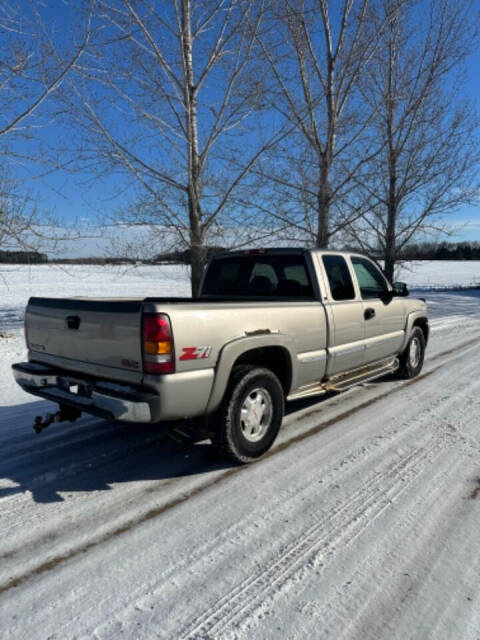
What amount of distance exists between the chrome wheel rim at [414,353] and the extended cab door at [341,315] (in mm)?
1685

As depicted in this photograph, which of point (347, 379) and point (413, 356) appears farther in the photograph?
point (413, 356)

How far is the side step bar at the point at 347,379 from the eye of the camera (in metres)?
4.55

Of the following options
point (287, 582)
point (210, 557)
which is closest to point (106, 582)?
Result: point (210, 557)

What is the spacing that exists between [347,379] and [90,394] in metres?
2.85

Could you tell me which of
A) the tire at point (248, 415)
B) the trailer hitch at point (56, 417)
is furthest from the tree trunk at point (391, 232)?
the trailer hitch at point (56, 417)

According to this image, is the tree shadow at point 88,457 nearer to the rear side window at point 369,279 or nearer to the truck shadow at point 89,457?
the truck shadow at point 89,457

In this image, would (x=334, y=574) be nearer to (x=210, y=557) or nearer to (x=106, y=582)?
(x=210, y=557)

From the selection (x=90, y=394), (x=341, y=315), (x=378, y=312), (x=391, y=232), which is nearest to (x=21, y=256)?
(x=90, y=394)

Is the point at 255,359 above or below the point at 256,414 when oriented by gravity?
above

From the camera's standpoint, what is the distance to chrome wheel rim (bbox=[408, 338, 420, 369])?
6.66 m

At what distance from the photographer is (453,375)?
6871 mm

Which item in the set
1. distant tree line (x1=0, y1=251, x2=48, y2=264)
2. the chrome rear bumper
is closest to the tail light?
the chrome rear bumper

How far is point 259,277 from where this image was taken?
5141 millimetres

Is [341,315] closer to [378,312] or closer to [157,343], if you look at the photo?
[378,312]
